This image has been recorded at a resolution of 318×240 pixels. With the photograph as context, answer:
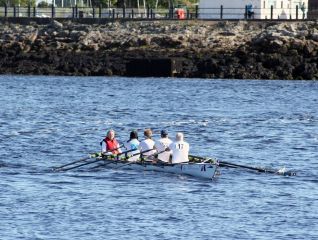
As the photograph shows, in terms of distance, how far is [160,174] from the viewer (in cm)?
4066

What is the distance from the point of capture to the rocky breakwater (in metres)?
84.4

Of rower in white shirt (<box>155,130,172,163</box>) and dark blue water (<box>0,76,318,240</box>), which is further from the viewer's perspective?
rower in white shirt (<box>155,130,172,163</box>)

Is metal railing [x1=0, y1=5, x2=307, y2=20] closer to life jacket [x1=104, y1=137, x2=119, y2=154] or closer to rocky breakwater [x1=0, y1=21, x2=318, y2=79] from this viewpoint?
rocky breakwater [x1=0, y1=21, x2=318, y2=79]

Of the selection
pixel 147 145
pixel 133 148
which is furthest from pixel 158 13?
pixel 147 145

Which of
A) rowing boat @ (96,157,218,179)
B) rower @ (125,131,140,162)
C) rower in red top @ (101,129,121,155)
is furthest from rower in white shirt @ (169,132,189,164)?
rower in red top @ (101,129,121,155)

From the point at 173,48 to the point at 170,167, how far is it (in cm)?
4814

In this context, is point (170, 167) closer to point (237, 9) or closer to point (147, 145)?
point (147, 145)

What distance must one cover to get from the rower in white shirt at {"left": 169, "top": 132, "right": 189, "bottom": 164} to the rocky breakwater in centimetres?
4412

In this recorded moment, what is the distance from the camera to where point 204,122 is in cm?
5922

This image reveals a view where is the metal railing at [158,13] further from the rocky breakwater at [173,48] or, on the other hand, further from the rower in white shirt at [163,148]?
the rower in white shirt at [163,148]

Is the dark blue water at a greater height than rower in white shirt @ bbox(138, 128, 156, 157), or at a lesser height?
lesser

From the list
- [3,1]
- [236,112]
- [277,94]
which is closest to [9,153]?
[236,112]

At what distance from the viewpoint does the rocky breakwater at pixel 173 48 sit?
84.4 m

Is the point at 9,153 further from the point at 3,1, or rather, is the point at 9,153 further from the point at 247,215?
the point at 3,1
